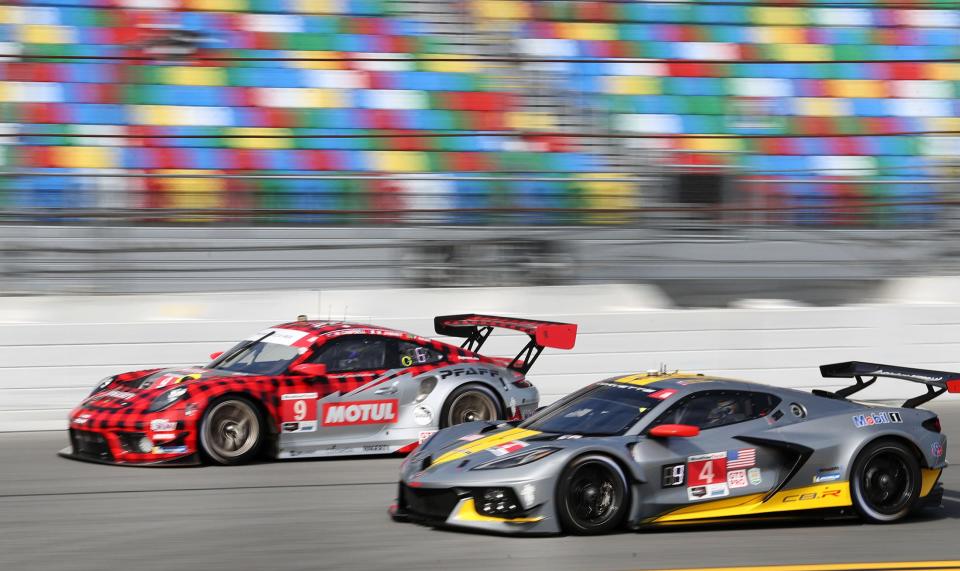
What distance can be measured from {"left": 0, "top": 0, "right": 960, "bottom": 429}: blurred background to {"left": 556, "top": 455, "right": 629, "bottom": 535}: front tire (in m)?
6.00

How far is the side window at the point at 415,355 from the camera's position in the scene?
9.86 meters

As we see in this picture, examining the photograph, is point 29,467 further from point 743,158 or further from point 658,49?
point 658,49

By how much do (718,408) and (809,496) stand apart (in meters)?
0.71

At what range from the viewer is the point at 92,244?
38.2ft

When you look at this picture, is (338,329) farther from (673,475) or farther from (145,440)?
(673,475)

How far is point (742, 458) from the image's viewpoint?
267 inches

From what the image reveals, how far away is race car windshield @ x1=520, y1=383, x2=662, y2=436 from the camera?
22.3 ft

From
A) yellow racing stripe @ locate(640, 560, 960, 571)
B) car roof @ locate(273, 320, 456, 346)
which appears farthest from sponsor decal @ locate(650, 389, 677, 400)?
car roof @ locate(273, 320, 456, 346)

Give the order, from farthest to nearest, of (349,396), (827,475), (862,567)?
(349,396)
(827,475)
(862,567)

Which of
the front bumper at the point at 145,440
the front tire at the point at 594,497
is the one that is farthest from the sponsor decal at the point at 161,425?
the front tire at the point at 594,497

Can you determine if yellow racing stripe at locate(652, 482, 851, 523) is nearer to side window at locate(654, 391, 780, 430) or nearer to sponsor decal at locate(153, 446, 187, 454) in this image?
side window at locate(654, 391, 780, 430)

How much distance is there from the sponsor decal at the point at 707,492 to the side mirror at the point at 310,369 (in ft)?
11.7

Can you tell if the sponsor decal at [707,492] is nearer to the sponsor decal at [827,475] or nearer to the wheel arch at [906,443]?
the sponsor decal at [827,475]

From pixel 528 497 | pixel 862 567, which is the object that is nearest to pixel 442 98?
pixel 528 497
